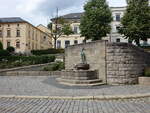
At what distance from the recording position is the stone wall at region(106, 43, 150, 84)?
1443 cm

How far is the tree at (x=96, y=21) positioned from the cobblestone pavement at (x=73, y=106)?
38.6 meters

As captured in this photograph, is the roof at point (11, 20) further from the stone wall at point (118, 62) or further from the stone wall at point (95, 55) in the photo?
the stone wall at point (118, 62)

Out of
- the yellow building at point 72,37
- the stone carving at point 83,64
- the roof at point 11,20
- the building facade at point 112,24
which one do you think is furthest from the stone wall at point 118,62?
the roof at point 11,20

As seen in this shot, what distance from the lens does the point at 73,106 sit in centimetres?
812

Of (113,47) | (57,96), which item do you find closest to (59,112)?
(57,96)

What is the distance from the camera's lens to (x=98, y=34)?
156 feet

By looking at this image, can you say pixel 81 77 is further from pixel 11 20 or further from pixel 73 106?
pixel 11 20

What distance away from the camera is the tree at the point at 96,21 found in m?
47.3

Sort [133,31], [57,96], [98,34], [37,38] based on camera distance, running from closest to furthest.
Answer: [57,96] → [133,31] → [98,34] → [37,38]

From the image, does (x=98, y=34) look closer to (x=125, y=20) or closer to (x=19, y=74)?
(x=125, y=20)

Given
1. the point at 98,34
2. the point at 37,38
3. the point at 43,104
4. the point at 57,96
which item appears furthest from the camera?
the point at 37,38

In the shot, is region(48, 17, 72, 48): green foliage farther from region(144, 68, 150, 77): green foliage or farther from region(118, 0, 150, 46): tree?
region(144, 68, 150, 77): green foliage

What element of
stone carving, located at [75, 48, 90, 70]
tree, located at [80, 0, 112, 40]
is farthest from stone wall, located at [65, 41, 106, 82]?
tree, located at [80, 0, 112, 40]

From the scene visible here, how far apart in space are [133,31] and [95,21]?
29.2 feet
